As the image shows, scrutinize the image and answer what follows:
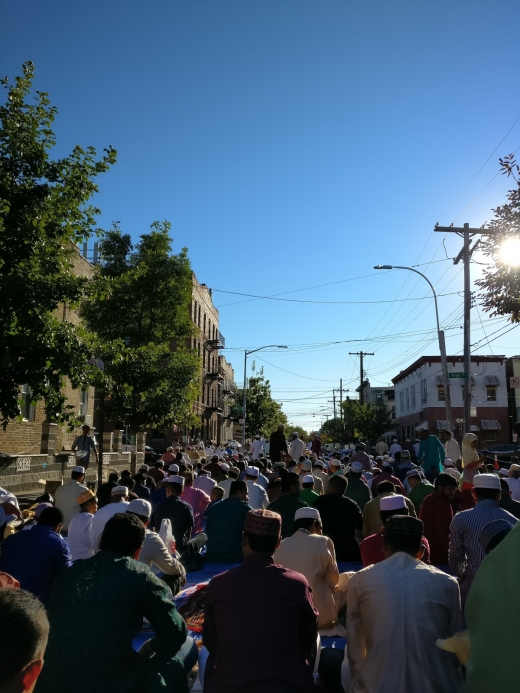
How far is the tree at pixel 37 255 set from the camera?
28.9ft

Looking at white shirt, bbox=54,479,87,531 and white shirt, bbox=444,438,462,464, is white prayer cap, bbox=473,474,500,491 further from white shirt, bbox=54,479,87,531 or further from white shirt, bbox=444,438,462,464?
white shirt, bbox=444,438,462,464

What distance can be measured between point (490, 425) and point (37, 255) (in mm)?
48206

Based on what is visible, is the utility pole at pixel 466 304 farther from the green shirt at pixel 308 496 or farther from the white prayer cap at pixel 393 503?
the white prayer cap at pixel 393 503

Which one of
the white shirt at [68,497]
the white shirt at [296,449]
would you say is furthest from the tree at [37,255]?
the white shirt at [296,449]

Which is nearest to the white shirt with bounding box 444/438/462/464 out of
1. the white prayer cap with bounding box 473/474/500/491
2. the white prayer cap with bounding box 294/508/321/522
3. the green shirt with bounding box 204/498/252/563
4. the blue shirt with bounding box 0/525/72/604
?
the green shirt with bounding box 204/498/252/563

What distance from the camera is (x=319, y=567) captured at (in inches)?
224

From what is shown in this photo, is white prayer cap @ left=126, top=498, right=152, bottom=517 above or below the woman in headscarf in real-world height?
below

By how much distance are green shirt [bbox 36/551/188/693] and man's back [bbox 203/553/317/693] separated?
249 millimetres

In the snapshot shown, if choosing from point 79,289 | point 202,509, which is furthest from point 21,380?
point 202,509

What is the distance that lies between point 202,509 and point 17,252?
5.51 metres

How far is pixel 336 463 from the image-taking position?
642 inches

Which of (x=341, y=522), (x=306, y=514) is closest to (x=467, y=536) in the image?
(x=306, y=514)

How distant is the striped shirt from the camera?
5.53 meters

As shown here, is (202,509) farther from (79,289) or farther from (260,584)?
(260,584)
